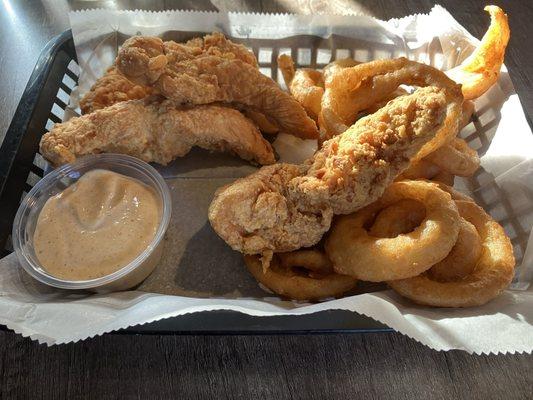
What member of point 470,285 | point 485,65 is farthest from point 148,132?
point 485,65

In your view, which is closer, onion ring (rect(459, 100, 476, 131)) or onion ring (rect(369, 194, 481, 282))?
onion ring (rect(369, 194, 481, 282))

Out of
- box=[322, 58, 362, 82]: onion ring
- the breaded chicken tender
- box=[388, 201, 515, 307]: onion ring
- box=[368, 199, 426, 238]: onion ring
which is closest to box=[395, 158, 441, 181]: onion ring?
box=[368, 199, 426, 238]: onion ring

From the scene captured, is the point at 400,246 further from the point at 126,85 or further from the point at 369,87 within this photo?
the point at 126,85

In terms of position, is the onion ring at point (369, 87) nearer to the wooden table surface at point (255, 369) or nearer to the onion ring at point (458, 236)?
the onion ring at point (458, 236)

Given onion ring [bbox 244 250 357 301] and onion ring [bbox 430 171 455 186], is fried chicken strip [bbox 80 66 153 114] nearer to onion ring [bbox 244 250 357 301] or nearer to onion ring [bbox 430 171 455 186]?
onion ring [bbox 244 250 357 301]

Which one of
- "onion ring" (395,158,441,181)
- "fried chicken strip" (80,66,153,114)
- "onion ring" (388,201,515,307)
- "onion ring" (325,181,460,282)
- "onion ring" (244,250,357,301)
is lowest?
"onion ring" (244,250,357,301)

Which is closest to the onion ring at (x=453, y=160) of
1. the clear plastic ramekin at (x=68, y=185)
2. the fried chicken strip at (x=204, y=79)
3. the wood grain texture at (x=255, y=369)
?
the fried chicken strip at (x=204, y=79)
